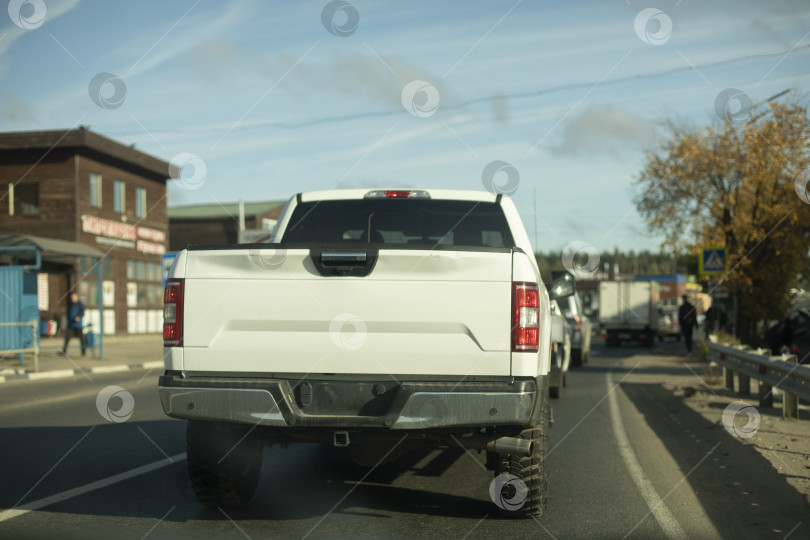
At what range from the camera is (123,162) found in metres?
39.0

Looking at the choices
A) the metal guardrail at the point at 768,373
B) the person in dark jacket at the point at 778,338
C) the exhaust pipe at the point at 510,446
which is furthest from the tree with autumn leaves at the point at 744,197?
the exhaust pipe at the point at 510,446

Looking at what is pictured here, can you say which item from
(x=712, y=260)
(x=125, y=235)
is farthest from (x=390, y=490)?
(x=125, y=235)

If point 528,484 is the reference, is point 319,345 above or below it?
above

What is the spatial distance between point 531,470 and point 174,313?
7.83 feet

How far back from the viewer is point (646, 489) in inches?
270

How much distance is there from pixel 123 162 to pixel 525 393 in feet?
121

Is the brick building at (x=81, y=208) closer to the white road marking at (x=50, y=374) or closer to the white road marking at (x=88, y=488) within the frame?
the white road marking at (x=50, y=374)

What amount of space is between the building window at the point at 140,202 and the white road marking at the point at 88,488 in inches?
1354

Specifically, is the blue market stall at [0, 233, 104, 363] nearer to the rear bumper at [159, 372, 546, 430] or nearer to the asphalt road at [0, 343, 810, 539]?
the asphalt road at [0, 343, 810, 539]

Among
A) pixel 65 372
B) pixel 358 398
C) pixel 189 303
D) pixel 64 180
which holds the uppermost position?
pixel 64 180

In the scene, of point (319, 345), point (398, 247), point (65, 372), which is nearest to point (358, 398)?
point (319, 345)

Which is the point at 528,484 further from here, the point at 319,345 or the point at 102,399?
the point at 102,399

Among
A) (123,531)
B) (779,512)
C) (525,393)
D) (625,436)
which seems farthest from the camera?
(625,436)

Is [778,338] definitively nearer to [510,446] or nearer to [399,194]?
[399,194]
